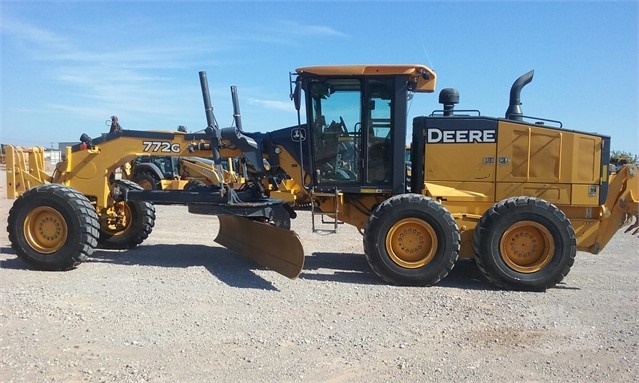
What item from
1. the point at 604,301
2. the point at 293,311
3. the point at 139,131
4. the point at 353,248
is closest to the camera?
the point at 293,311

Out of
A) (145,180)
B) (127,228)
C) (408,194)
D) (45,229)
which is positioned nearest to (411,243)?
(408,194)

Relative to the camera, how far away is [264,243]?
8055mm

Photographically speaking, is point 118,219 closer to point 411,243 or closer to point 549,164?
point 411,243

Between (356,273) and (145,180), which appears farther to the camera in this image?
(145,180)

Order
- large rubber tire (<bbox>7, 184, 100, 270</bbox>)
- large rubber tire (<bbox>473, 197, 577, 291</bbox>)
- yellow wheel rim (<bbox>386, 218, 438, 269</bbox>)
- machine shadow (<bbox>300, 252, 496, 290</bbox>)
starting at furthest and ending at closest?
large rubber tire (<bbox>7, 184, 100, 270</bbox>), machine shadow (<bbox>300, 252, 496, 290</bbox>), yellow wheel rim (<bbox>386, 218, 438, 269</bbox>), large rubber tire (<bbox>473, 197, 577, 291</bbox>)

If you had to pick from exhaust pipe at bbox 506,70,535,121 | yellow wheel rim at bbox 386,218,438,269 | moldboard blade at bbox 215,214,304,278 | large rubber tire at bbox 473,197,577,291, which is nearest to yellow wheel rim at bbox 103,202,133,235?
moldboard blade at bbox 215,214,304,278

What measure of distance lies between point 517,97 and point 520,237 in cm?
231

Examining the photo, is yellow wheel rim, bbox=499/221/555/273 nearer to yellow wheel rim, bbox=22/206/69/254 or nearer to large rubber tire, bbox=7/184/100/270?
large rubber tire, bbox=7/184/100/270

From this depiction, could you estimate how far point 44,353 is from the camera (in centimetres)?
461

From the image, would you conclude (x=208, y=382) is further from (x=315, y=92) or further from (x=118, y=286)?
(x=315, y=92)

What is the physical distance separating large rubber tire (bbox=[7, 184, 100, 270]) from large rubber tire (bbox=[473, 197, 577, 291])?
5.18 metres

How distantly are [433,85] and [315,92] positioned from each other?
1.62 metres

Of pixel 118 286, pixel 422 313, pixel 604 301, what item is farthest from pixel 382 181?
pixel 118 286

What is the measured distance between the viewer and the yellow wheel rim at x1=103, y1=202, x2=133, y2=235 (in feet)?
30.8
